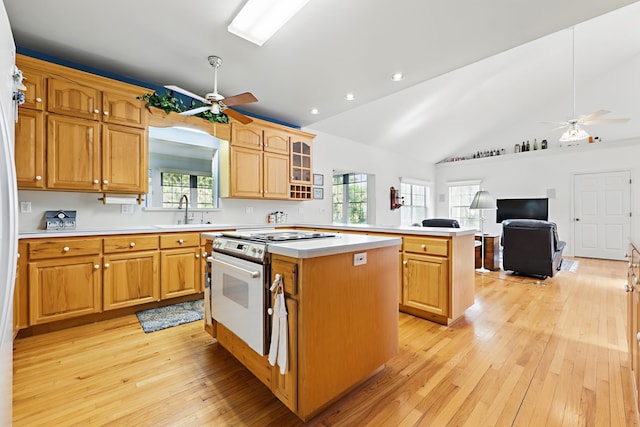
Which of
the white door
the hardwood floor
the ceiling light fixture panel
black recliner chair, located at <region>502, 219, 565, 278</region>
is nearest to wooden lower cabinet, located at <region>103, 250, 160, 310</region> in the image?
the hardwood floor

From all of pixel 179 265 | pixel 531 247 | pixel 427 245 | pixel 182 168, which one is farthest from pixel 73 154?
pixel 531 247

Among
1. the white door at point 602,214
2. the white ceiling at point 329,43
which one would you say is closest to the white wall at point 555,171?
the white door at point 602,214

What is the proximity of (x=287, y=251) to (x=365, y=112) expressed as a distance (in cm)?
448

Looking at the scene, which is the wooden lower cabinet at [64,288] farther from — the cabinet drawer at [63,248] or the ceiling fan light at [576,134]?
the ceiling fan light at [576,134]

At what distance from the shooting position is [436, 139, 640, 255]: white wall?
579cm

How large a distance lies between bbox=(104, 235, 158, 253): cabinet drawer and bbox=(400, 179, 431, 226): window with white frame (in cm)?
585

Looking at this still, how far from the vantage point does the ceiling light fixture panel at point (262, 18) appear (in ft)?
6.61

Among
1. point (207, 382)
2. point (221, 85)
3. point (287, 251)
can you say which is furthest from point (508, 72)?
point (207, 382)

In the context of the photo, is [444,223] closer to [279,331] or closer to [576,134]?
[576,134]

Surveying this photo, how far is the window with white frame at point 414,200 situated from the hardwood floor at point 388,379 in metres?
4.87

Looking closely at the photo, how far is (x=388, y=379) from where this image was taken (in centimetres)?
176

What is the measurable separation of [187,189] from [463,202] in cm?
746

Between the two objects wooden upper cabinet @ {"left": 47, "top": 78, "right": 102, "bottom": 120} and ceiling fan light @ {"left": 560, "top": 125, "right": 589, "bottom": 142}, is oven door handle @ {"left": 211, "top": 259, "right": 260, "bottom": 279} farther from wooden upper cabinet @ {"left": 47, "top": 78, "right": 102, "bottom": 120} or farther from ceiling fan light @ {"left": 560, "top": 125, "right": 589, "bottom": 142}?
ceiling fan light @ {"left": 560, "top": 125, "right": 589, "bottom": 142}

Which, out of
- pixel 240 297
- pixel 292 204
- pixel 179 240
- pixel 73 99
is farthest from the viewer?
pixel 292 204
